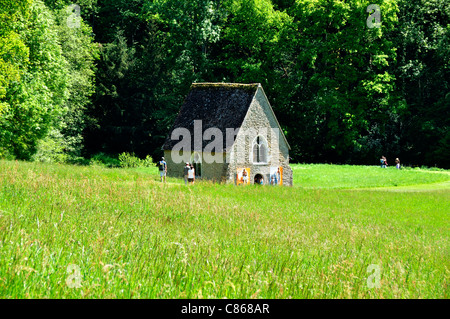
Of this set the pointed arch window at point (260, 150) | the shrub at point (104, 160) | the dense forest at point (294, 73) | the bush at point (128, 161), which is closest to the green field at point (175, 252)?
the pointed arch window at point (260, 150)

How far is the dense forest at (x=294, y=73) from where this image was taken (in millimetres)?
57156

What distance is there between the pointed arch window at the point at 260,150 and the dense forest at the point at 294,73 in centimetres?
1594

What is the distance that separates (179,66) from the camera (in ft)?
196

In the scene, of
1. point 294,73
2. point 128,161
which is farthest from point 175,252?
point 294,73

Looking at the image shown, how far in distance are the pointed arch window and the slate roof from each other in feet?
8.02

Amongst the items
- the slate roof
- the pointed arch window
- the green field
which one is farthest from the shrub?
the green field

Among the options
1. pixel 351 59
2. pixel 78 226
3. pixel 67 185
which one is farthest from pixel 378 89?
pixel 78 226

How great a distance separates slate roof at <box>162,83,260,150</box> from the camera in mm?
43375

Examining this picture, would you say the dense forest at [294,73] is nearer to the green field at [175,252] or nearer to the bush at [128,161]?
the bush at [128,161]
